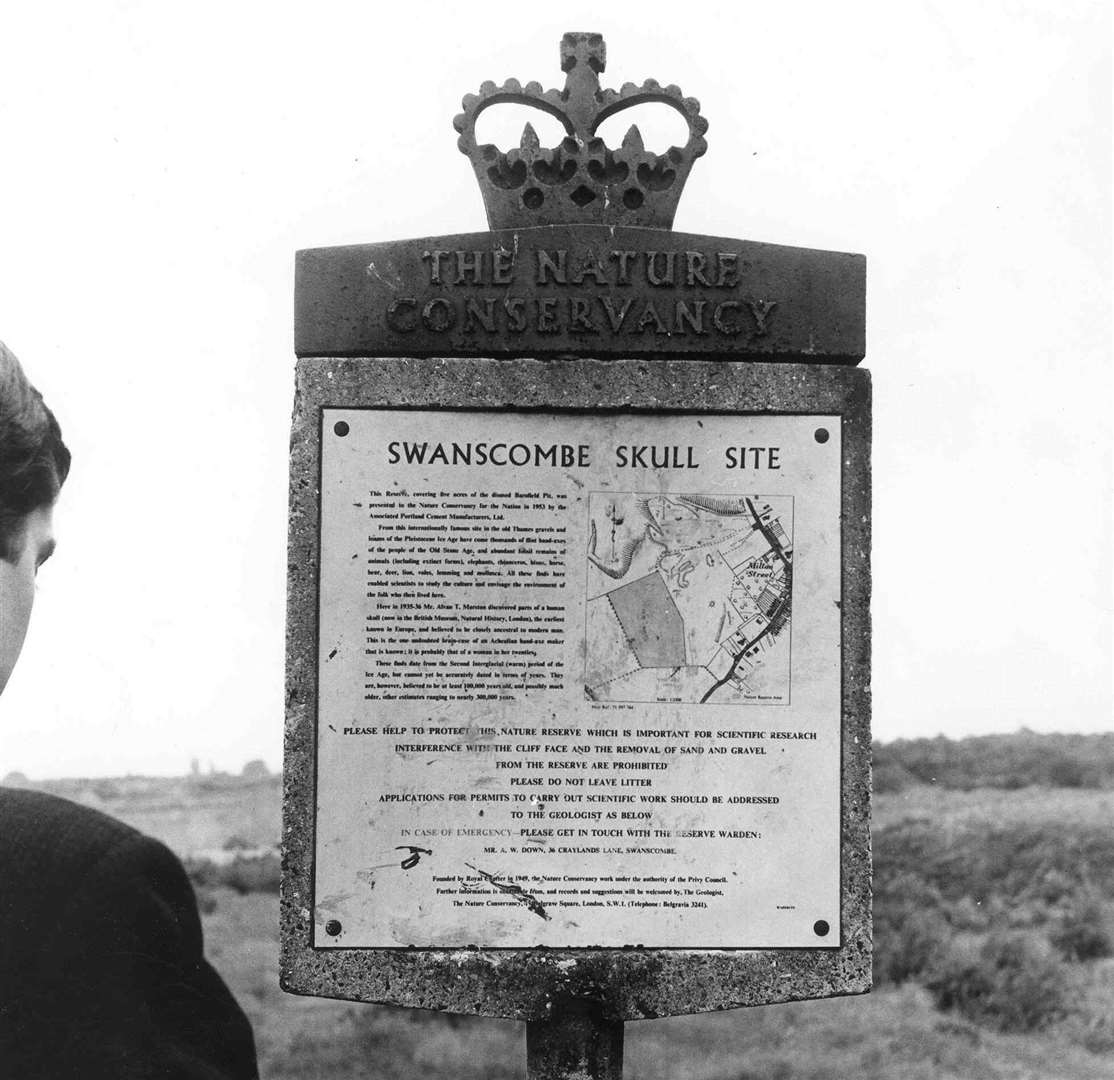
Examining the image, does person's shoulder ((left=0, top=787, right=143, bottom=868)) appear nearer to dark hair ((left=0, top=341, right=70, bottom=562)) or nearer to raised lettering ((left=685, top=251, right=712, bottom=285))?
dark hair ((left=0, top=341, right=70, bottom=562))

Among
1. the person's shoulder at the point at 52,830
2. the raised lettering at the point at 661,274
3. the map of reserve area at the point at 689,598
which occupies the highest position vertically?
the raised lettering at the point at 661,274

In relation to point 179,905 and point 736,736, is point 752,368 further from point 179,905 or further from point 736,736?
point 179,905

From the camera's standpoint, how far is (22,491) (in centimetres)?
340

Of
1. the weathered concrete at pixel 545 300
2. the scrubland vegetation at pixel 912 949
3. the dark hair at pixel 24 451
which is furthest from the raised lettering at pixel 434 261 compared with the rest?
the scrubland vegetation at pixel 912 949

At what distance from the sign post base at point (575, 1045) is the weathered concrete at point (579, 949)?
44mm

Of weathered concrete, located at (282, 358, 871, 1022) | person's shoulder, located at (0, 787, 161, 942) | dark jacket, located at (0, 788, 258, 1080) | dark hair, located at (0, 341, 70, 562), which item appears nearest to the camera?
weathered concrete, located at (282, 358, 871, 1022)

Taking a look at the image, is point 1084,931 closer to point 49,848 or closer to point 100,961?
point 100,961

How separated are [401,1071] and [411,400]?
1.87m

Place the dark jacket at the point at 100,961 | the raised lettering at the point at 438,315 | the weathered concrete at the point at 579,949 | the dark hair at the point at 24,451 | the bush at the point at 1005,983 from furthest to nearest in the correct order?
the dark hair at the point at 24,451
the bush at the point at 1005,983
the dark jacket at the point at 100,961
the raised lettering at the point at 438,315
the weathered concrete at the point at 579,949

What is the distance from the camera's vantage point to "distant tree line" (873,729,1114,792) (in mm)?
3398

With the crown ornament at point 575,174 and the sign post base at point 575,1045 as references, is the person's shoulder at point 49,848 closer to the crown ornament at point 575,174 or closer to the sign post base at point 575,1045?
the sign post base at point 575,1045

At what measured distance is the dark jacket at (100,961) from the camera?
9.87 ft

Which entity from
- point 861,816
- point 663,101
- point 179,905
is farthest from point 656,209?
point 179,905

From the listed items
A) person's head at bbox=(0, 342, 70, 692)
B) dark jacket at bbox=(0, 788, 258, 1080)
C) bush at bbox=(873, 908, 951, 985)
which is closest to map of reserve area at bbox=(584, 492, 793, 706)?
bush at bbox=(873, 908, 951, 985)
